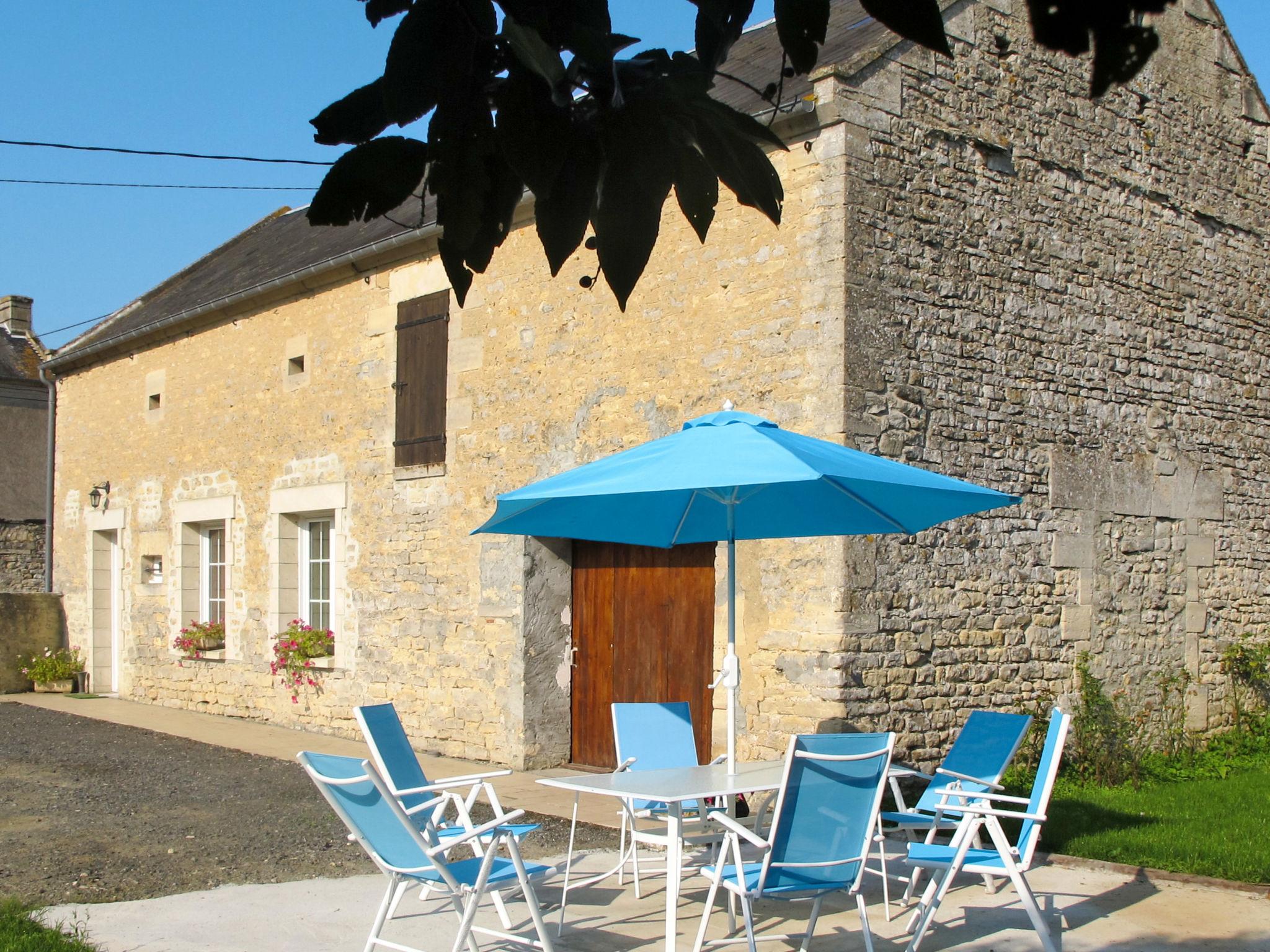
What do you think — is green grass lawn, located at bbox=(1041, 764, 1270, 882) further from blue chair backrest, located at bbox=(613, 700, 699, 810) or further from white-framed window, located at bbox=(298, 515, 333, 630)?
white-framed window, located at bbox=(298, 515, 333, 630)

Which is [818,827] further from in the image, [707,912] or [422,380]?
[422,380]

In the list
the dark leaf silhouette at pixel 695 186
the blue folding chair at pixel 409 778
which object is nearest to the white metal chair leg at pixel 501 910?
the blue folding chair at pixel 409 778

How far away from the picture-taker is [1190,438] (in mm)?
8570

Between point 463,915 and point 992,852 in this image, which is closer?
point 463,915

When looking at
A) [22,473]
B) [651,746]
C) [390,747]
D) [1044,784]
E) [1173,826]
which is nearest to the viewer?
[1044,784]

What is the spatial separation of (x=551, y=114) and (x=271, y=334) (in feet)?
32.7

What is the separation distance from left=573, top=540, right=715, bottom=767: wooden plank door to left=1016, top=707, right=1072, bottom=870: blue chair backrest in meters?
3.03

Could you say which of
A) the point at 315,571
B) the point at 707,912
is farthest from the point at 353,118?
the point at 315,571

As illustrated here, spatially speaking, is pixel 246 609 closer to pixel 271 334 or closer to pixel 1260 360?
pixel 271 334

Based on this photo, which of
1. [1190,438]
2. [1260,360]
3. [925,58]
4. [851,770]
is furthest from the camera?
[1260,360]

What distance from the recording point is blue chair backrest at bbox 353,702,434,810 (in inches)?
178

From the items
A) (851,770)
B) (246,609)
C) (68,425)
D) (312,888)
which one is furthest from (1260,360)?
(68,425)

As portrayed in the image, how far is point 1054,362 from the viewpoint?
770 cm

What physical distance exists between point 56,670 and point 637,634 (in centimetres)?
851
